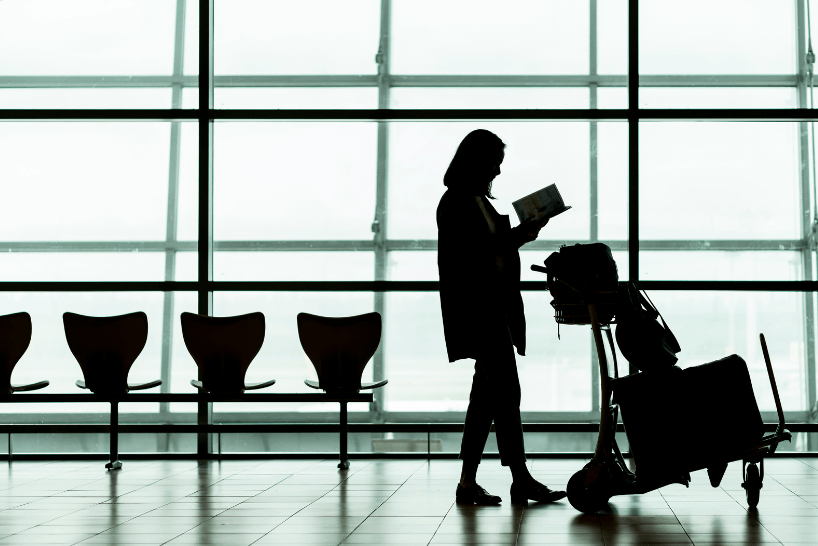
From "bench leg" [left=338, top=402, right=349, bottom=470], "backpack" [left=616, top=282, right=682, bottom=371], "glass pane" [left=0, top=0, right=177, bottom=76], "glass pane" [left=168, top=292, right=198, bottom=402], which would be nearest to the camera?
"backpack" [left=616, top=282, right=682, bottom=371]

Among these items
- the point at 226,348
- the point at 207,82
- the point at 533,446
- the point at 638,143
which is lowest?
the point at 533,446

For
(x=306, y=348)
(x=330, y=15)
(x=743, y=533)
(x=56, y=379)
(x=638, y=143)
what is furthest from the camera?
(x=56, y=379)

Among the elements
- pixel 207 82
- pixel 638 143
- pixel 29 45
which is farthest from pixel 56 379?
pixel 638 143

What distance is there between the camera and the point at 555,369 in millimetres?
6211

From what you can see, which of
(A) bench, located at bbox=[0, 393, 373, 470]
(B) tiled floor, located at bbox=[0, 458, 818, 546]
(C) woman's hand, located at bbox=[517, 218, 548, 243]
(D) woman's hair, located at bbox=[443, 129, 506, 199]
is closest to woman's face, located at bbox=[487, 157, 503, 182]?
(D) woman's hair, located at bbox=[443, 129, 506, 199]

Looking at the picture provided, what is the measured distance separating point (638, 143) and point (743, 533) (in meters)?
2.79

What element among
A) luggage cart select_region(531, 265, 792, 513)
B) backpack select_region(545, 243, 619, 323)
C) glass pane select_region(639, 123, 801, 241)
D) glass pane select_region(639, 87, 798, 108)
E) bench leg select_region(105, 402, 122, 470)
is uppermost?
glass pane select_region(639, 87, 798, 108)

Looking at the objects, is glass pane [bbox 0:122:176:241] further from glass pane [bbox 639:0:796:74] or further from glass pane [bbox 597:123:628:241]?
glass pane [bbox 639:0:796:74]

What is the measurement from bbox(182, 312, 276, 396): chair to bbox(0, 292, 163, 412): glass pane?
1615mm

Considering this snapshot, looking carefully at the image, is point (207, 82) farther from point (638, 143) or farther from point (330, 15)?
point (638, 143)

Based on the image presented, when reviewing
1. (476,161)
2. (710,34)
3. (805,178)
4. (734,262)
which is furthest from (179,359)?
(805,178)

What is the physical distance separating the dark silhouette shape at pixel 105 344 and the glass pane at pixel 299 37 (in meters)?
2.07

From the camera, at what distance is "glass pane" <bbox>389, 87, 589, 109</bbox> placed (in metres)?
6.15

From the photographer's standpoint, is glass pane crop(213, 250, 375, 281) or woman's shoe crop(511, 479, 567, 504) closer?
woman's shoe crop(511, 479, 567, 504)
